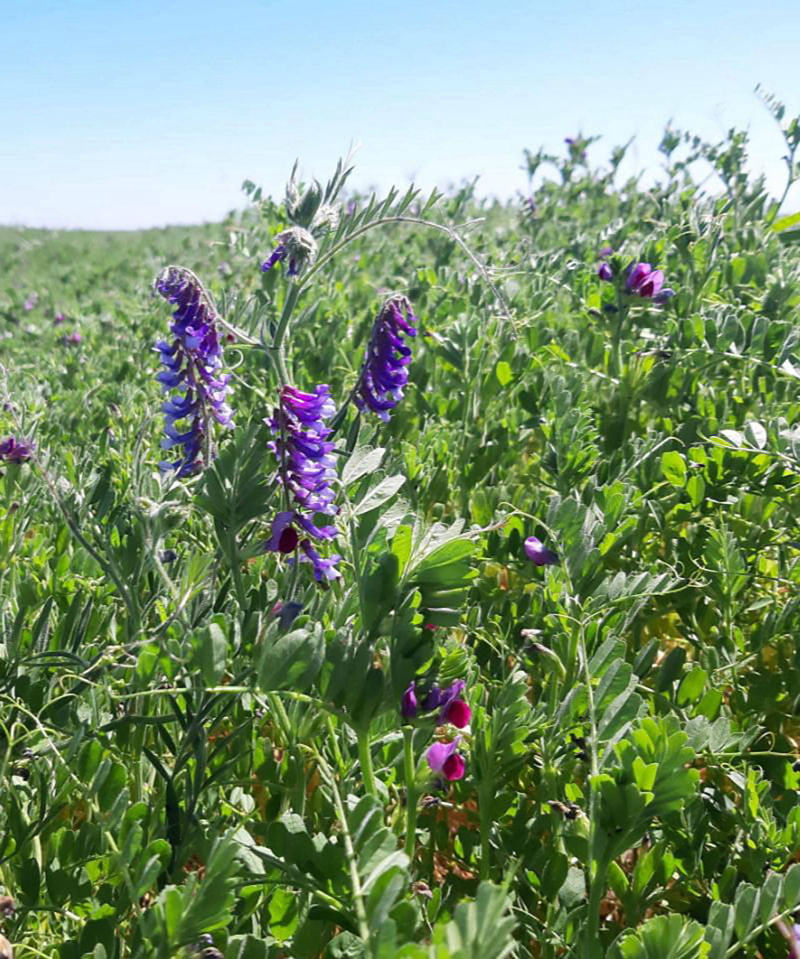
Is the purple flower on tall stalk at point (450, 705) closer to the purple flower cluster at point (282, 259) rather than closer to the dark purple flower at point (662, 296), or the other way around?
the purple flower cluster at point (282, 259)

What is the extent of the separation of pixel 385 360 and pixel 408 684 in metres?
0.72

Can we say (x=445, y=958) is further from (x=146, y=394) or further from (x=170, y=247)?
(x=170, y=247)

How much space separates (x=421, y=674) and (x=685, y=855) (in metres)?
0.54

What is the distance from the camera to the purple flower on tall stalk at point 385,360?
1.59m

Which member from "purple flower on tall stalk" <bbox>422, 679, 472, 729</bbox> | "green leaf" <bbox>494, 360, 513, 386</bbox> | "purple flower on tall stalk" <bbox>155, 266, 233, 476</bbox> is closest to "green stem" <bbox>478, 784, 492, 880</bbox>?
"purple flower on tall stalk" <bbox>422, 679, 472, 729</bbox>

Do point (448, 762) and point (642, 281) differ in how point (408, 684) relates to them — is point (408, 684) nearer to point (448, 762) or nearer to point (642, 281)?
point (448, 762)

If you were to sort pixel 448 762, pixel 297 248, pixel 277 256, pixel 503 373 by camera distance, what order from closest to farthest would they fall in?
pixel 448 762
pixel 297 248
pixel 277 256
pixel 503 373

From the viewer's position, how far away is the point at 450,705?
1.12 meters

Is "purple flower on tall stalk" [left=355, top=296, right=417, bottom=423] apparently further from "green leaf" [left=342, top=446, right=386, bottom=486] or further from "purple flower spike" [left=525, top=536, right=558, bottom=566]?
"purple flower spike" [left=525, top=536, right=558, bottom=566]

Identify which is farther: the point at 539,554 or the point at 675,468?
the point at 675,468

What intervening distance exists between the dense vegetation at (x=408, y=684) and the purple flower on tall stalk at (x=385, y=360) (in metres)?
0.03

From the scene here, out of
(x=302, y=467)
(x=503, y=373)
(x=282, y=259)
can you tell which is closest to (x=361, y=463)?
(x=302, y=467)

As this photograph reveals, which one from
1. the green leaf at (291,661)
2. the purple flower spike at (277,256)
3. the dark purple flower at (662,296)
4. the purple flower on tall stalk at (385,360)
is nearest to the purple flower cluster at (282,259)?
the purple flower spike at (277,256)

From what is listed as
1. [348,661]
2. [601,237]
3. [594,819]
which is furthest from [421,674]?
[601,237]
